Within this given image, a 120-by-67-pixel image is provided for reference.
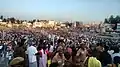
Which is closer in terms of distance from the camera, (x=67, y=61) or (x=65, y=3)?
(x=67, y=61)

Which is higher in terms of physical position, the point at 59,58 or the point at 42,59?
the point at 59,58

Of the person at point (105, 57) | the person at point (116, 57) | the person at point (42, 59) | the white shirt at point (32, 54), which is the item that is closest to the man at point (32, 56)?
the white shirt at point (32, 54)

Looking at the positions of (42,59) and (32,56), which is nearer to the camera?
(42,59)

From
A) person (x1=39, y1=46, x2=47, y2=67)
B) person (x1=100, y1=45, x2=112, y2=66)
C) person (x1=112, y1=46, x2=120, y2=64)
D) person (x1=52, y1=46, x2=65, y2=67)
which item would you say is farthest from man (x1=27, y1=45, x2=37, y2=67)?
person (x1=112, y1=46, x2=120, y2=64)

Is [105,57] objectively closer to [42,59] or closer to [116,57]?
[116,57]

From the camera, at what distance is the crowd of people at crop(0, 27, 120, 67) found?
6.15 meters

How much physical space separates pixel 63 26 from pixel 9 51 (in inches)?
56.6

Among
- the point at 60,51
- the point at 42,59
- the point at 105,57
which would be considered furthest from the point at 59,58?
the point at 105,57

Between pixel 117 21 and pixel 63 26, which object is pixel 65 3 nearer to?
pixel 63 26

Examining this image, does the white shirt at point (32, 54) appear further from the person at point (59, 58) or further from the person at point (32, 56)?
the person at point (59, 58)

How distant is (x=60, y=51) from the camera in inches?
266

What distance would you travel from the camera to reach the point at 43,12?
32.2 ft

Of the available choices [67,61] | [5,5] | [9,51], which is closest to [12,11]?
[5,5]

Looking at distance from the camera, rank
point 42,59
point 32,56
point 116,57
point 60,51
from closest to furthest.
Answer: point 116,57
point 60,51
point 42,59
point 32,56
